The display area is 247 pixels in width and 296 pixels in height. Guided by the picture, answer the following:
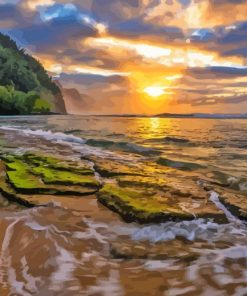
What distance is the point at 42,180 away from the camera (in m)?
Result: 7.96

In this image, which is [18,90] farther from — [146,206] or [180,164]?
[146,206]

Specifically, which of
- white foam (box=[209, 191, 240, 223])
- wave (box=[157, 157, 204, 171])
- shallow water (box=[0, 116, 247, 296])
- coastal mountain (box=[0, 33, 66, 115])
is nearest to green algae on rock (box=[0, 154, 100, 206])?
shallow water (box=[0, 116, 247, 296])

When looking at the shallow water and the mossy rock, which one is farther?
the mossy rock

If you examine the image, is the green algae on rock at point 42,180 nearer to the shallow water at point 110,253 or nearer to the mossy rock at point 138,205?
the shallow water at point 110,253

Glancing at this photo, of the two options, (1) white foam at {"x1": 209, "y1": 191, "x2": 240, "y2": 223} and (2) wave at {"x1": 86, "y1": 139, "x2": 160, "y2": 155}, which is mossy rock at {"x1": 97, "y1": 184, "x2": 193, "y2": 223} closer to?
(1) white foam at {"x1": 209, "y1": 191, "x2": 240, "y2": 223}

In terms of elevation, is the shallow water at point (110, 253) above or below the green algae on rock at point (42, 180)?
below

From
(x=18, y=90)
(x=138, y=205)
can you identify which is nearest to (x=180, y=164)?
(x=138, y=205)

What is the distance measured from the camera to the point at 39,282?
12.0 feet

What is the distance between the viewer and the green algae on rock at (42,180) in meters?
7.08

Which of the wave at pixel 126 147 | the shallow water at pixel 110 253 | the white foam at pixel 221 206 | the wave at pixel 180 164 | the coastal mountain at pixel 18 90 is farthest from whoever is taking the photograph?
the coastal mountain at pixel 18 90

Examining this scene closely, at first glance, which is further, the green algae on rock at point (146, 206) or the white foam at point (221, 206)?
the white foam at point (221, 206)

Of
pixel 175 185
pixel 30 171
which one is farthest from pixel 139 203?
pixel 30 171

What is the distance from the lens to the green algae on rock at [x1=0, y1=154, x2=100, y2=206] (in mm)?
7078

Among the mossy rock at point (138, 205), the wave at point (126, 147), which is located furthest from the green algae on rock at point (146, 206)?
the wave at point (126, 147)
